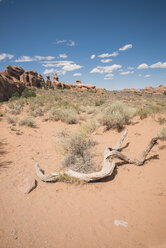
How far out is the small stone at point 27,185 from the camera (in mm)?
2830

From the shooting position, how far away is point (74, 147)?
4.18m

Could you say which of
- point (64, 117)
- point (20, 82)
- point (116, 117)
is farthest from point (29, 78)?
point (116, 117)

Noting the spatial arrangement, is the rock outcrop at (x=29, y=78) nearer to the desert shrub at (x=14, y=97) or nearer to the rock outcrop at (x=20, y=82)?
the rock outcrop at (x=20, y=82)

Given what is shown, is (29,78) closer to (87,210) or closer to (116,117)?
(116,117)

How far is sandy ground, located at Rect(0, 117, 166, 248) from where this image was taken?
1.87 meters

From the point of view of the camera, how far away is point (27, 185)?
9.60 ft

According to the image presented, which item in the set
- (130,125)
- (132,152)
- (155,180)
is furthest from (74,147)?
(130,125)

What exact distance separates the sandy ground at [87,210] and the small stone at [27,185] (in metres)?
0.09

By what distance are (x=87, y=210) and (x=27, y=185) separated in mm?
1584

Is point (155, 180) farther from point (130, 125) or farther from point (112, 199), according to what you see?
point (130, 125)

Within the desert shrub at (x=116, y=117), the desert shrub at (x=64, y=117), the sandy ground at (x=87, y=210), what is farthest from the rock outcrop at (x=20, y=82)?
the sandy ground at (x=87, y=210)

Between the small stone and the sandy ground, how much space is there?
0.09 metres

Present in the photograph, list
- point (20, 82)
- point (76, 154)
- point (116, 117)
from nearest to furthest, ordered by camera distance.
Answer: point (76, 154), point (116, 117), point (20, 82)

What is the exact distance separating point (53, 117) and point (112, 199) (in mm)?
7324
